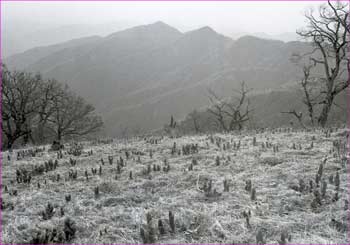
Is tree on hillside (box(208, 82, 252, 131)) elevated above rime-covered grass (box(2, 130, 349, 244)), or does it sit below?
above

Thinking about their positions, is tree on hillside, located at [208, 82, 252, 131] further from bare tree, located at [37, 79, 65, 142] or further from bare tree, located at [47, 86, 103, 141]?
bare tree, located at [37, 79, 65, 142]

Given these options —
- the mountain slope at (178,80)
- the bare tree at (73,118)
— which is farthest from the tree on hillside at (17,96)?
the mountain slope at (178,80)

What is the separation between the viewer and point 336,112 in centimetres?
5612

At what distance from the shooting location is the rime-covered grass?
173 inches

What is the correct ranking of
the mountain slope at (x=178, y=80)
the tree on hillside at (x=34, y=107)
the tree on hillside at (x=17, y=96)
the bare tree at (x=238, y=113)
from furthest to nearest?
the mountain slope at (x=178, y=80) < the bare tree at (x=238, y=113) < the tree on hillside at (x=34, y=107) < the tree on hillside at (x=17, y=96)

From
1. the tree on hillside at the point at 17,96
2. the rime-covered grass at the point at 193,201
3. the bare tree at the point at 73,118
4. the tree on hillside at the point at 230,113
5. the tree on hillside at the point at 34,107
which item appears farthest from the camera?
the bare tree at the point at 73,118

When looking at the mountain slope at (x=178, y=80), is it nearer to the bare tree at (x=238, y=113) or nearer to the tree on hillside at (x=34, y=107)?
the bare tree at (x=238, y=113)

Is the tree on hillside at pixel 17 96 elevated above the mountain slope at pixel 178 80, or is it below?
below

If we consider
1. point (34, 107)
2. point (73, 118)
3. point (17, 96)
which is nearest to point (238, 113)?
point (73, 118)

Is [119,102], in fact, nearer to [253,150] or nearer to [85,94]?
[85,94]

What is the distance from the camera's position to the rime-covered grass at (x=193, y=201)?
14.4 feet

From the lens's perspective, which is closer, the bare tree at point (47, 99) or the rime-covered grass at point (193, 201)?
the rime-covered grass at point (193, 201)

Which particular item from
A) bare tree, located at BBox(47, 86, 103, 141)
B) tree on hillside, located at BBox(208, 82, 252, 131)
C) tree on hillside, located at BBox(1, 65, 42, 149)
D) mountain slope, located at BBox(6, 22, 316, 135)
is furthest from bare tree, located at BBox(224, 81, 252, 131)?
mountain slope, located at BBox(6, 22, 316, 135)

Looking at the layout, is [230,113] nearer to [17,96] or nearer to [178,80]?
[17,96]
